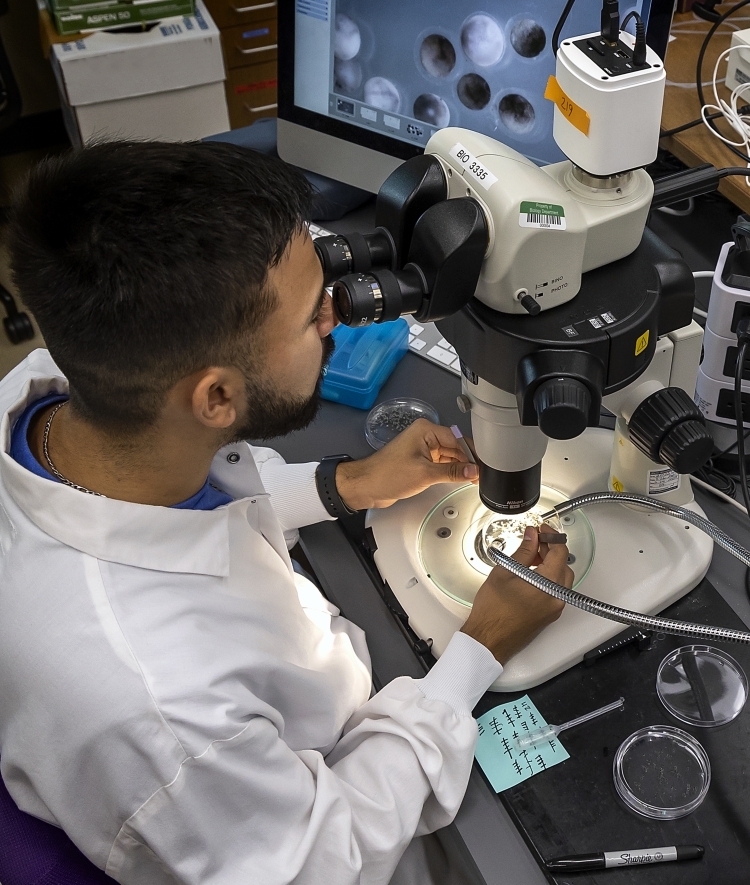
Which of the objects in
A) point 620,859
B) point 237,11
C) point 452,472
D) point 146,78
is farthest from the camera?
point 237,11

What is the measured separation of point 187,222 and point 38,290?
151 millimetres

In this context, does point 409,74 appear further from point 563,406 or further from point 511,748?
point 511,748

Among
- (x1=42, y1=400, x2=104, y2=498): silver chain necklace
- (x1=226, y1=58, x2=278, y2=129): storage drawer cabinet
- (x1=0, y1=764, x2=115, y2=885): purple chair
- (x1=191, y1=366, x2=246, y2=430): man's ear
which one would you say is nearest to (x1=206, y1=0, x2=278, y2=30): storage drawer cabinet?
(x1=226, y1=58, x2=278, y2=129): storage drawer cabinet

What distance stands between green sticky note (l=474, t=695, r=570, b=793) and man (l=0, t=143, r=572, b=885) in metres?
0.04

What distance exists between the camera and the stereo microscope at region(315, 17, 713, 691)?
741mm

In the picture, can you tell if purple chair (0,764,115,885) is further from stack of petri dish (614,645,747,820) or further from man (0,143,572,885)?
stack of petri dish (614,645,747,820)

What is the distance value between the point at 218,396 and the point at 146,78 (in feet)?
6.24

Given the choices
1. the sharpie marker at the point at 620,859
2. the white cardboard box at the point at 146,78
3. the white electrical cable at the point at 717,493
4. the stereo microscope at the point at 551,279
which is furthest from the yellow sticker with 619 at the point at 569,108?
the white cardboard box at the point at 146,78

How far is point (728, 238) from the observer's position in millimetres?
1465

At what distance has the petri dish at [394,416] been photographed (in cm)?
130

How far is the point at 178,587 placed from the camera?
34.7 inches

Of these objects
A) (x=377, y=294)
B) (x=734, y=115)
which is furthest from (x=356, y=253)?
(x=734, y=115)

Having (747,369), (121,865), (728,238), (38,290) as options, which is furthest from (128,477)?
(728,238)

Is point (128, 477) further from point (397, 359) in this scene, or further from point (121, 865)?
point (397, 359)
